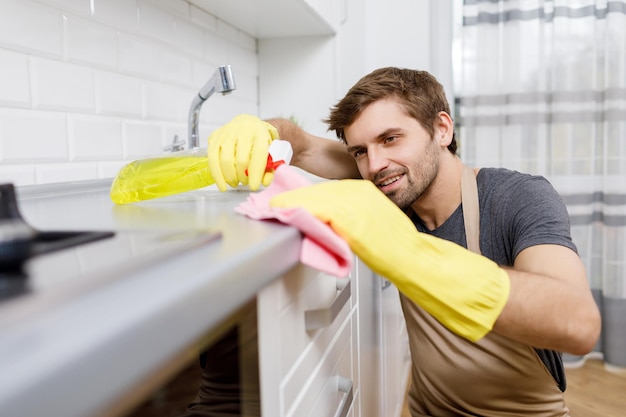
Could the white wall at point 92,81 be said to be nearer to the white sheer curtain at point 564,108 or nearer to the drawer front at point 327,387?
the drawer front at point 327,387

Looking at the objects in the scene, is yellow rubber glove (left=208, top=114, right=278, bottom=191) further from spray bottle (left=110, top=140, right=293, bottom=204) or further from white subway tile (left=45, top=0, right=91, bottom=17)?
white subway tile (left=45, top=0, right=91, bottom=17)

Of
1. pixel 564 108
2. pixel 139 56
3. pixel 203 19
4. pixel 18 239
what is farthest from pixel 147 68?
pixel 564 108

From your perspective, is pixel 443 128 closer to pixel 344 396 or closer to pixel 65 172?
pixel 344 396

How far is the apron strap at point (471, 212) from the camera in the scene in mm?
1102

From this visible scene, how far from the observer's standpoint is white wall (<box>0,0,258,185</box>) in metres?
0.87

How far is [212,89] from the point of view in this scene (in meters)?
1.08

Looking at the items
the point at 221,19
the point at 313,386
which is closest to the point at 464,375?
the point at 313,386

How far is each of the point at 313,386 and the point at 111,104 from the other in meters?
0.75

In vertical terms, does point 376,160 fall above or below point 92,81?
below

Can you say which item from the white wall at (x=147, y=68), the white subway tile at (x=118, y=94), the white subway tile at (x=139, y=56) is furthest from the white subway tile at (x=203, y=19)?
the white subway tile at (x=118, y=94)

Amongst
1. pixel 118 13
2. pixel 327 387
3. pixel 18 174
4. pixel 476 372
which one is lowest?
pixel 476 372

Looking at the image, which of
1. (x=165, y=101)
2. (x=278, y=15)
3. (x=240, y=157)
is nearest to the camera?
(x=240, y=157)

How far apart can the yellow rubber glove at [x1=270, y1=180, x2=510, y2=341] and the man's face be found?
1.75 ft

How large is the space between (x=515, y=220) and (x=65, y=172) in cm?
87
